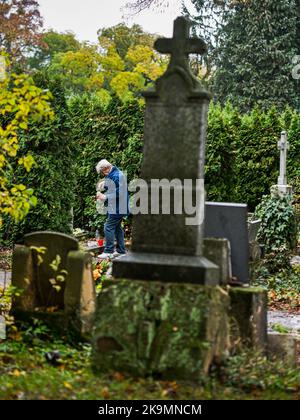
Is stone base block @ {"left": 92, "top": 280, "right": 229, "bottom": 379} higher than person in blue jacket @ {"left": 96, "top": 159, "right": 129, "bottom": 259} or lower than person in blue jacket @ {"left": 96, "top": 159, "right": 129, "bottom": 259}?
lower

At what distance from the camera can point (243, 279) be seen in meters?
6.73

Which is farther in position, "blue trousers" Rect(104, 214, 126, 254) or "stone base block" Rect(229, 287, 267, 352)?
"blue trousers" Rect(104, 214, 126, 254)

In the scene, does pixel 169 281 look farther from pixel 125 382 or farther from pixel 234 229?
pixel 234 229

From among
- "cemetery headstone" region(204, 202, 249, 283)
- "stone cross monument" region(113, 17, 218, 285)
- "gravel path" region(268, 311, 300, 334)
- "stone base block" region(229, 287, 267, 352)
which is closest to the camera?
"stone cross monument" region(113, 17, 218, 285)

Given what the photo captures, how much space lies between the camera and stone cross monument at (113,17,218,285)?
18.2 ft

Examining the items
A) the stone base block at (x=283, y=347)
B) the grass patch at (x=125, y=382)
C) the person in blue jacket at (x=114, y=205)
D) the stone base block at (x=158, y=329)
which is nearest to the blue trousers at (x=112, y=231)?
the person in blue jacket at (x=114, y=205)

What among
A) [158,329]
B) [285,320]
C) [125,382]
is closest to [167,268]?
[158,329]

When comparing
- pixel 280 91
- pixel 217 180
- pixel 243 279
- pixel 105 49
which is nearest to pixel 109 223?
pixel 217 180

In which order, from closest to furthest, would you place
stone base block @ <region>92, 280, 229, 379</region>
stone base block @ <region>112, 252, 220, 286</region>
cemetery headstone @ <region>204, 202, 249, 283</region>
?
stone base block @ <region>92, 280, 229, 379</region> → stone base block @ <region>112, 252, 220, 286</region> → cemetery headstone @ <region>204, 202, 249, 283</region>

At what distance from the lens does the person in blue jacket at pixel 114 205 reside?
A: 41.7ft

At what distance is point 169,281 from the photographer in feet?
17.8

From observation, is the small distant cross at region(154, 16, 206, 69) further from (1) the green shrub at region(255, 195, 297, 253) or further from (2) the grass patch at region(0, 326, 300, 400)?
(1) the green shrub at region(255, 195, 297, 253)

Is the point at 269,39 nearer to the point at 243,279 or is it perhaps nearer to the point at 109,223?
the point at 109,223

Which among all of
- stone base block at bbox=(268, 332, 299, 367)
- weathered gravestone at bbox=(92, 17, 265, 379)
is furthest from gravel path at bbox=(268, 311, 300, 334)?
weathered gravestone at bbox=(92, 17, 265, 379)
